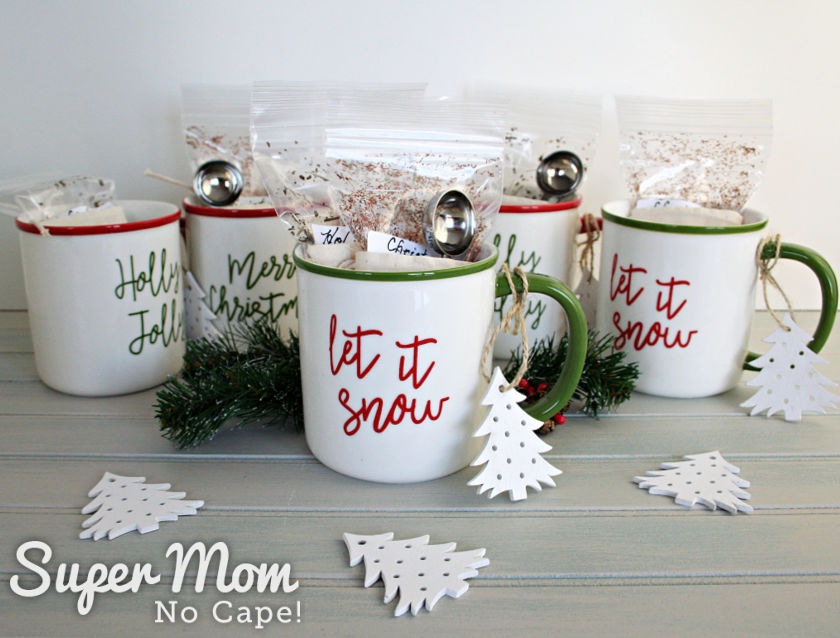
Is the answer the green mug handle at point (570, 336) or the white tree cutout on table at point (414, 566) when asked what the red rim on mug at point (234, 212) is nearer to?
the green mug handle at point (570, 336)

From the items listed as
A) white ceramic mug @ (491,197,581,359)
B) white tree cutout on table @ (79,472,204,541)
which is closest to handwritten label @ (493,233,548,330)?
white ceramic mug @ (491,197,581,359)

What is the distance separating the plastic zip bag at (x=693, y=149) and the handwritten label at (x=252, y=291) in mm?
441

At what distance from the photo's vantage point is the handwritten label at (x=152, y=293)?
2.74 ft

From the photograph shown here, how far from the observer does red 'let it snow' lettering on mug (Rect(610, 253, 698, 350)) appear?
820 millimetres

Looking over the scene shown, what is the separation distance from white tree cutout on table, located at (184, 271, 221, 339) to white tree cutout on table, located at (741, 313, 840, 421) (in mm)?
629

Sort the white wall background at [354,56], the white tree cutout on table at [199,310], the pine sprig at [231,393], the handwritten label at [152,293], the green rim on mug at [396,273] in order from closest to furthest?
the green rim on mug at [396,273] → the pine sprig at [231,393] → the handwritten label at [152,293] → the white tree cutout on table at [199,310] → the white wall background at [354,56]

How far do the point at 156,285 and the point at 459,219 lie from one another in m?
0.38

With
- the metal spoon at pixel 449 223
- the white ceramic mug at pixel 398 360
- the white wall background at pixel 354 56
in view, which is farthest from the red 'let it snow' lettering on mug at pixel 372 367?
the white wall background at pixel 354 56

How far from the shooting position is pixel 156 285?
86 cm

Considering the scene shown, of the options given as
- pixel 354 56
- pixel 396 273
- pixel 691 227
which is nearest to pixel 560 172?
pixel 691 227

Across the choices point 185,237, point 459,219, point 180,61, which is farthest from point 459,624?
point 180,61

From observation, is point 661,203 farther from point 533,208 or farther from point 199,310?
point 199,310

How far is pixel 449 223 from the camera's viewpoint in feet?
2.25

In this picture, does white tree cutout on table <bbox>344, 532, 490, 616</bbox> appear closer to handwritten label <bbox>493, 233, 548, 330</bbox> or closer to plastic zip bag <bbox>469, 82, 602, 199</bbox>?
handwritten label <bbox>493, 233, 548, 330</bbox>
